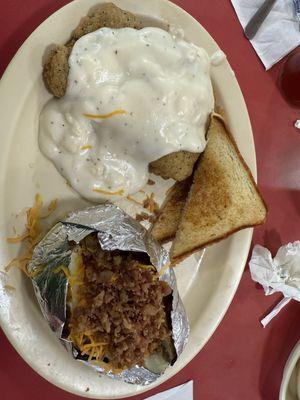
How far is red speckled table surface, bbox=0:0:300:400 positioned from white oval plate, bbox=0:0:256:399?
0.54 feet

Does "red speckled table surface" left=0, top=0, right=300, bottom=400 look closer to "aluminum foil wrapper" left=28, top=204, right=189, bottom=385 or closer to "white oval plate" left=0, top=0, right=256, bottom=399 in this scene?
"white oval plate" left=0, top=0, right=256, bottom=399

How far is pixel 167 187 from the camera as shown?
1.73 meters

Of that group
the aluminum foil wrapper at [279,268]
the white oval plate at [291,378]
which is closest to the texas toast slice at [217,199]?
the aluminum foil wrapper at [279,268]

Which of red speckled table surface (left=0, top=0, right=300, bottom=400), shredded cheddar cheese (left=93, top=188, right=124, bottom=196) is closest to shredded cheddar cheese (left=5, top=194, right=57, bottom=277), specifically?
shredded cheddar cheese (left=93, top=188, right=124, bottom=196)

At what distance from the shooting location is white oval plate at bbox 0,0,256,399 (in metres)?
1.46

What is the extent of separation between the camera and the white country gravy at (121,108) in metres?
1.48

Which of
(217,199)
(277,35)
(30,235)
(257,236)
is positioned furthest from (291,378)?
(277,35)

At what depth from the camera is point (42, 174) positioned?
5.08 feet

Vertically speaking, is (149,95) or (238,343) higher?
(149,95)

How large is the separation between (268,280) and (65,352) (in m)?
0.72

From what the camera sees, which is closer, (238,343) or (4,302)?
(4,302)

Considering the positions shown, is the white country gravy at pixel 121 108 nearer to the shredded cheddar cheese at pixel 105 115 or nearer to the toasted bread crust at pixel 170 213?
the shredded cheddar cheese at pixel 105 115

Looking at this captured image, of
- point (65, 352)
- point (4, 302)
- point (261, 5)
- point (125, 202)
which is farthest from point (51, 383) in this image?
point (261, 5)

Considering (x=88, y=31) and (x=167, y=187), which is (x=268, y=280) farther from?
(x=88, y=31)
